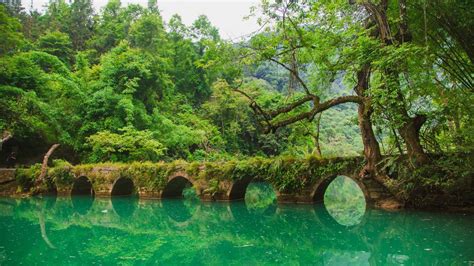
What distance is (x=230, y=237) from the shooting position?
31.4ft

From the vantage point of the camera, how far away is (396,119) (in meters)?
10.5

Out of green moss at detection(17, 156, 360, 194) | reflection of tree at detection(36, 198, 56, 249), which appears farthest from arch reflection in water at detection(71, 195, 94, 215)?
reflection of tree at detection(36, 198, 56, 249)

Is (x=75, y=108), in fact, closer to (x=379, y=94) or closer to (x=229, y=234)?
(x=229, y=234)

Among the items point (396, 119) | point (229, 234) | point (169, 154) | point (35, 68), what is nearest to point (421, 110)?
point (396, 119)

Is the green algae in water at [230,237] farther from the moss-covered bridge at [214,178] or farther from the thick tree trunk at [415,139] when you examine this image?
the thick tree trunk at [415,139]

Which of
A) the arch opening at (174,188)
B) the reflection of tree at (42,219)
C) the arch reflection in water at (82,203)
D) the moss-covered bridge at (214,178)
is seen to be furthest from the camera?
the arch opening at (174,188)

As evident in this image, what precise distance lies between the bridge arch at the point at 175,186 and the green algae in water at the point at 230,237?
255 cm

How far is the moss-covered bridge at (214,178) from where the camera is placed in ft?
45.9

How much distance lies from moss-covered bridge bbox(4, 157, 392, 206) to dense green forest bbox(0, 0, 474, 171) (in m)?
1.32

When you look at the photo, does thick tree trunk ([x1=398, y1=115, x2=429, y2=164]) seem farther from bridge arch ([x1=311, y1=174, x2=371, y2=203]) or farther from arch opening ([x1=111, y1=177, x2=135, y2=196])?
arch opening ([x1=111, y1=177, x2=135, y2=196])

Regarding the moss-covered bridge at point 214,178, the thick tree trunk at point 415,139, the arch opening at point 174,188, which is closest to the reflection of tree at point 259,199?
the moss-covered bridge at point 214,178

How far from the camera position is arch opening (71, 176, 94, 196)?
66.4 feet

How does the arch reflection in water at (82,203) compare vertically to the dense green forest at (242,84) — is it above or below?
below

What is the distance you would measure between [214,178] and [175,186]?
2.96 metres
